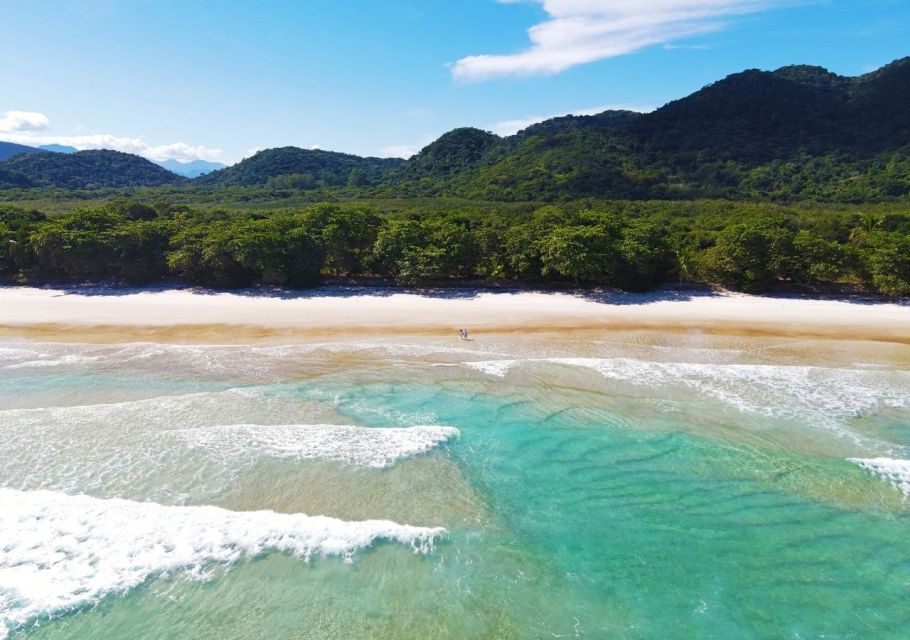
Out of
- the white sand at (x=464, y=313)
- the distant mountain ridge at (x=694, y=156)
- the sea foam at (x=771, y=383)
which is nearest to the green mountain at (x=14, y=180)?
the distant mountain ridge at (x=694, y=156)

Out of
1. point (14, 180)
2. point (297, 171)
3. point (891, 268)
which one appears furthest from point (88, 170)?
point (891, 268)

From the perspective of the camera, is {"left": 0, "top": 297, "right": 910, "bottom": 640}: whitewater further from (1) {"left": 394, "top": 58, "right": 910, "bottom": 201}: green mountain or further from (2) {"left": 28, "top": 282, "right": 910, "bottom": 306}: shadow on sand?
(1) {"left": 394, "top": 58, "right": 910, "bottom": 201}: green mountain

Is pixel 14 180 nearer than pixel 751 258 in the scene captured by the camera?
No

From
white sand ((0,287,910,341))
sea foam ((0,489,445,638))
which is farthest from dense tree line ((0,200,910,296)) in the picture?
sea foam ((0,489,445,638))

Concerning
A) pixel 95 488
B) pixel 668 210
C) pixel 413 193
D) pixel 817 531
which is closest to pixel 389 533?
pixel 95 488

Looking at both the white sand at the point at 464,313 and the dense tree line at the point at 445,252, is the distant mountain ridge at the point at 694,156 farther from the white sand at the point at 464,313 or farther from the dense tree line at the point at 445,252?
the white sand at the point at 464,313

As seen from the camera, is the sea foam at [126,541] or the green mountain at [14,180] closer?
the sea foam at [126,541]

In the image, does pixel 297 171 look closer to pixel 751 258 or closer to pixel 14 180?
pixel 14 180
